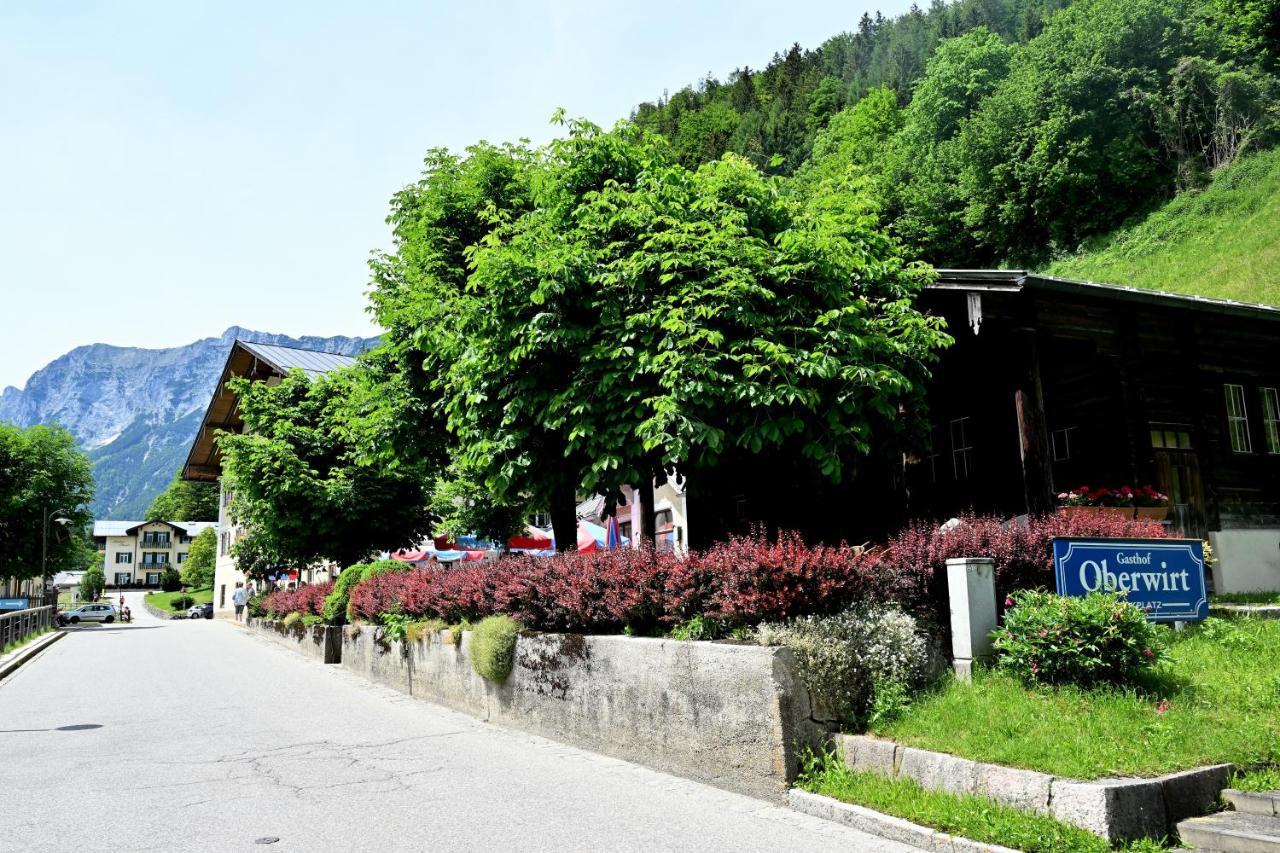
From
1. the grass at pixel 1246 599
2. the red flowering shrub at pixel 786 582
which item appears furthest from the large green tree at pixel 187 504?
the red flowering shrub at pixel 786 582

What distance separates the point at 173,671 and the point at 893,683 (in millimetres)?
19285

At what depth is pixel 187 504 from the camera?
138000 millimetres

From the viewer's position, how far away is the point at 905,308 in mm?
12094

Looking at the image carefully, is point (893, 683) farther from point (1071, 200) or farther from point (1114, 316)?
point (1071, 200)

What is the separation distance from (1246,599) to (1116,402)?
3.78 meters

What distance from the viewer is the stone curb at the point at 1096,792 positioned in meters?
5.45

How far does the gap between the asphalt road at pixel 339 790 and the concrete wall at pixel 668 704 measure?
217 mm

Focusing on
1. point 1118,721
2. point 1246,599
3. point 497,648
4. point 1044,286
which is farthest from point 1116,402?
point 497,648

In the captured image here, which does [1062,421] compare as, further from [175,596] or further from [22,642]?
[175,596]

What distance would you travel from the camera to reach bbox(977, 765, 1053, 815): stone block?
18.9ft

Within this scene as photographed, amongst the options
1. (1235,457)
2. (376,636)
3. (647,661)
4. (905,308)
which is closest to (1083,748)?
(647,661)

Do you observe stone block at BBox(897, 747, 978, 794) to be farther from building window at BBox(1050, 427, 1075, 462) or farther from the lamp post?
the lamp post

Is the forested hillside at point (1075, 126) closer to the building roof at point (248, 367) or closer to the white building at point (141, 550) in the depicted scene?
the building roof at point (248, 367)

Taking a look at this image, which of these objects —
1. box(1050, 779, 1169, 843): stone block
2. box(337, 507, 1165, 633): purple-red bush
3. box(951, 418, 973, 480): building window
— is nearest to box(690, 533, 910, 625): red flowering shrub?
box(337, 507, 1165, 633): purple-red bush
